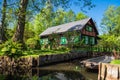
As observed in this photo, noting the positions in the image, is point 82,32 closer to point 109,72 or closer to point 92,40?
point 92,40

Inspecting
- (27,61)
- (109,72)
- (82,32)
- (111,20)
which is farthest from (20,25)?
(111,20)

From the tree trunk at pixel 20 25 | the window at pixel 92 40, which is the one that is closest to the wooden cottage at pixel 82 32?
the window at pixel 92 40

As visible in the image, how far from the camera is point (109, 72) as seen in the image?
12305mm

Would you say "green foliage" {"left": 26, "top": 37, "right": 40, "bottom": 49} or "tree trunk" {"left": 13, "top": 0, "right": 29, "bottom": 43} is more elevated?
"tree trunk" {"left": 13, "top": 0, "right": 29, "bottom": 43}

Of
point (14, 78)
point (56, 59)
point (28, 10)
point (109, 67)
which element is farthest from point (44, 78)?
point (28, 10)

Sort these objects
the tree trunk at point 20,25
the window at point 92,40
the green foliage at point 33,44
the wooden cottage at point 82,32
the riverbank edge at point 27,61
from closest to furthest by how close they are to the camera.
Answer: the riverbank edge at point 27,61 < the tree trunk at point 20,25 < the green foliage at point 33,44 < the wooden cottage at point 82,32 < the window at point 92,40

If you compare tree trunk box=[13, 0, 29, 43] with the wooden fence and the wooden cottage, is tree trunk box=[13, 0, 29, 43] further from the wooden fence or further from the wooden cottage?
the wooden fence

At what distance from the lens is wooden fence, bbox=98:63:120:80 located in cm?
1166

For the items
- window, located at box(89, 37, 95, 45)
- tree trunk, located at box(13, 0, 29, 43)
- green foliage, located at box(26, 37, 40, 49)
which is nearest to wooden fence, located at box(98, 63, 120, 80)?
tree trunk, located at box(13, 0, 29, 43)

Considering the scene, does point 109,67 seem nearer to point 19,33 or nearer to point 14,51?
point 14,51

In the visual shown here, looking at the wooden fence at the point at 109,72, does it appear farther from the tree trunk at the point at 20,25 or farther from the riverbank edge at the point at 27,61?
the tree trunk at the point at 20,25

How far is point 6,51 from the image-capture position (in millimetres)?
17703

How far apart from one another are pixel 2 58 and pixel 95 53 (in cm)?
1562

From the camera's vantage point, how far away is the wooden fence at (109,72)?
1166 cm
